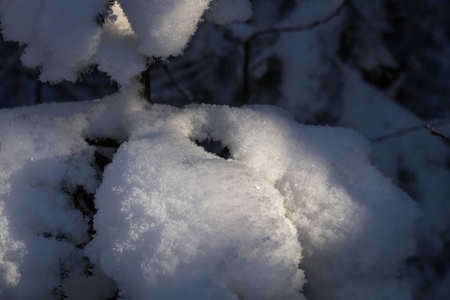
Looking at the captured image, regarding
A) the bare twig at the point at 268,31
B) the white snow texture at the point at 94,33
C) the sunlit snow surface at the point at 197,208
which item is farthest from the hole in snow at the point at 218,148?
the bare twig at the point at 268,31

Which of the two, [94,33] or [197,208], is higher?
[94,33]

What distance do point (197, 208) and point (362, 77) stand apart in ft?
4.38

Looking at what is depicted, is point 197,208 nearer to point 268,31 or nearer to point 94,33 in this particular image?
point 94,33

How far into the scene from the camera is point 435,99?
1.68 m

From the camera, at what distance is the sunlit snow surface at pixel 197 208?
65 centimetres

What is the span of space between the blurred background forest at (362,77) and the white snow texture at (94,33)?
803 mm

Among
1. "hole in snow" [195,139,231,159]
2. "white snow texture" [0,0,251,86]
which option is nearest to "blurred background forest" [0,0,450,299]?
"hole in snow" [195,139,231,159]

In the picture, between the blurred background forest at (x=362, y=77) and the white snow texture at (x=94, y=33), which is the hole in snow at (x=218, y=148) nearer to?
the white snow texture at (x=94, y=33)

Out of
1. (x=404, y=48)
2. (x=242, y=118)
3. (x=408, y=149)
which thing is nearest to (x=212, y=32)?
(x=404, y=48)

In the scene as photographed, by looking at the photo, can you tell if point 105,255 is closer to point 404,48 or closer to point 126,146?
point 126,146

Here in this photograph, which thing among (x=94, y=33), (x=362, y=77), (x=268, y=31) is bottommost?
(x=362, y=77)

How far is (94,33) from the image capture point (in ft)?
2.46

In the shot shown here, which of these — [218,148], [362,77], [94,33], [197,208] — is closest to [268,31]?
[362,77]

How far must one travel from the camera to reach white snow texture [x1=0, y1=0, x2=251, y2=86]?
2.48ft
